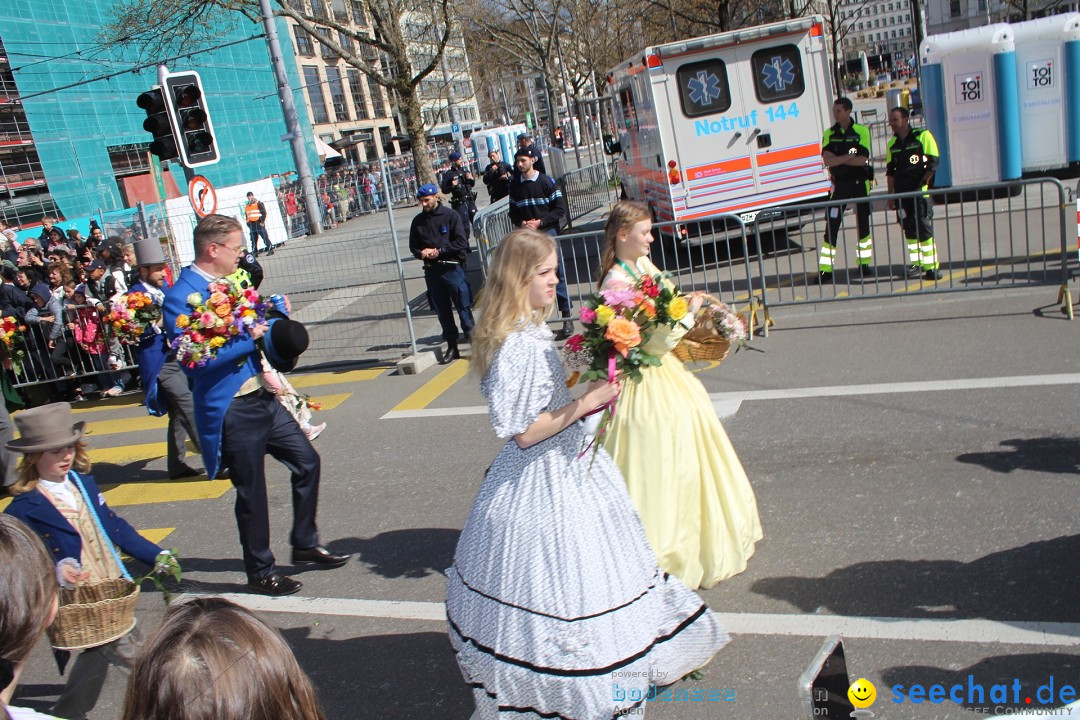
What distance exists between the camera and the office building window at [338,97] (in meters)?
67.2

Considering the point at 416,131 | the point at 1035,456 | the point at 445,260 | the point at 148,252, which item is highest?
the point at 416,131

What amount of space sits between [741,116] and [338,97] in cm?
6090

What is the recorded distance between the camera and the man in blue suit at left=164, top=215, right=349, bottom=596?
4.67 meters

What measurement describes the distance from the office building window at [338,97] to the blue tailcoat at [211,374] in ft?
216

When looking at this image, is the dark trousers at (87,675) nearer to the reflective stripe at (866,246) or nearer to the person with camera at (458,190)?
the reflective stripe at (866,246)

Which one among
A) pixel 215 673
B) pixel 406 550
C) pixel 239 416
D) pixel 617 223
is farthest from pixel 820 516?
pixel 215 673

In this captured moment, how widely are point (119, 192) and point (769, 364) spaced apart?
118 feet

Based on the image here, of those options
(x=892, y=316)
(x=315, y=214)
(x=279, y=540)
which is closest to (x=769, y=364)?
(x=892, y=316)

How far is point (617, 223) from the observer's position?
15.4 feet

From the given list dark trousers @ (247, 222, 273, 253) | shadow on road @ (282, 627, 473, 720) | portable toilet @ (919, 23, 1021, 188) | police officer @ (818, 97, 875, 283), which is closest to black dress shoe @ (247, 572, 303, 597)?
shadow on road @ (282, 627, 473, 720)

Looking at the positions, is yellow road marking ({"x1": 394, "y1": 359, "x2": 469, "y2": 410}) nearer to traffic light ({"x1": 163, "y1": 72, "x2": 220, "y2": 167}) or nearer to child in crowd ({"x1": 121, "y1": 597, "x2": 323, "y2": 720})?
traffic light ({"x1": 163, "y1": 72, "x2": 220, "y2": 167})

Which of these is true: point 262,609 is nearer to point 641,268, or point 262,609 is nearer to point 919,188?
point 641,268

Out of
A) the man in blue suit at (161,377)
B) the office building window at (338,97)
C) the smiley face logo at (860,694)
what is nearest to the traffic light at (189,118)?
the man in blue suit at (161,377)

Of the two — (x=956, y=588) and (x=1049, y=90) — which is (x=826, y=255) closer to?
(x=956, y=588)
